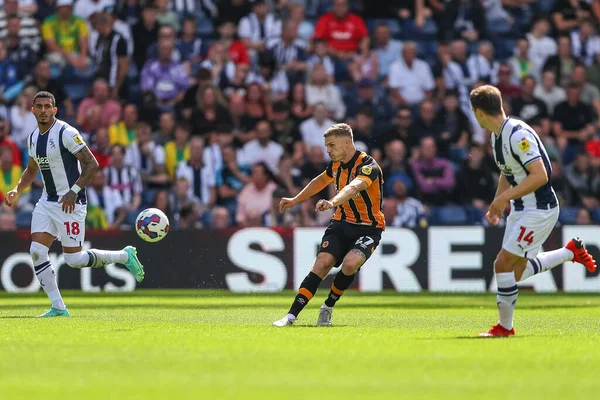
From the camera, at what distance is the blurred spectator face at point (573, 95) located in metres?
23.1

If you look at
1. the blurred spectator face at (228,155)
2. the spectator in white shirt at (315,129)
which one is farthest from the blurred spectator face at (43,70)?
the spectator in white shirt at (315,129)

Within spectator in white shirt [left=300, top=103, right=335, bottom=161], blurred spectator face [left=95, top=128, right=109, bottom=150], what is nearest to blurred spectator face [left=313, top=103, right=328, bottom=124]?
spectator in white shirt [left=300, top=103, right=335, bottom=161]

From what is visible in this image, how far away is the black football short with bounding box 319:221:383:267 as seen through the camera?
37.6 ft

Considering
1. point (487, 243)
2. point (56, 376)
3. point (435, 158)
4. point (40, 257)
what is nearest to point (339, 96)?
point (435, 158)

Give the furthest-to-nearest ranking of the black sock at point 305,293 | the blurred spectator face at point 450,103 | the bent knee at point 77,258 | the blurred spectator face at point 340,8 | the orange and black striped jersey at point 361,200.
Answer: the blurred spectator face at point 340,8, the blurred spectator face at point 450,103, the bent knee at point 77,258, the orange and black striped jersey at point 361,200, the black sock at point 305,293

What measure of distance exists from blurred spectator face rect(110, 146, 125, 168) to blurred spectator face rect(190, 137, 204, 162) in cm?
131

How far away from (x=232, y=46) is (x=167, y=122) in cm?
244

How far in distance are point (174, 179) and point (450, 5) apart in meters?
7.47

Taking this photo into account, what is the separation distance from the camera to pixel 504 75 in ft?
74.9

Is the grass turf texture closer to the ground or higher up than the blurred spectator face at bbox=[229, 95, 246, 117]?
closer to the ground

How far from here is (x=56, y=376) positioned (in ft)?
23.1

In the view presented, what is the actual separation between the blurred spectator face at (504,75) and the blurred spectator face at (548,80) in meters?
0.95

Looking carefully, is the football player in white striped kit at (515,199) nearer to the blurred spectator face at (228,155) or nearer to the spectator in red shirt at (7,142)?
the blurred spectator face at (228,155)

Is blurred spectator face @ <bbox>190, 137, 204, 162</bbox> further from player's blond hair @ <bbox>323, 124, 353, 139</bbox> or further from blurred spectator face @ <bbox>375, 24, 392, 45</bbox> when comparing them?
player's blond hair @ <bbox>323, 124, 353, 139</bbox>
